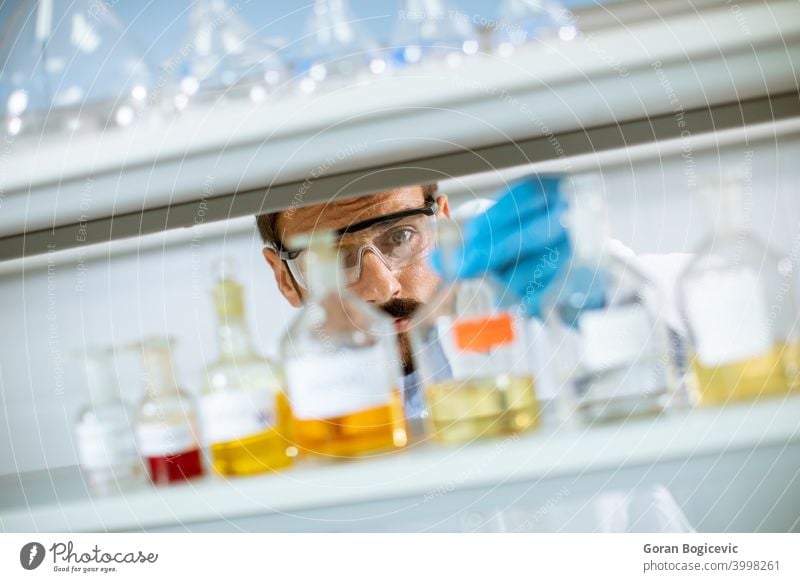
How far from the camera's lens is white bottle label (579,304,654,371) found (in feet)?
1.81

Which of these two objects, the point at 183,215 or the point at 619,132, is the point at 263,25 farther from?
the point at 619,132

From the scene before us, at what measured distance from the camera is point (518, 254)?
1.86 ft

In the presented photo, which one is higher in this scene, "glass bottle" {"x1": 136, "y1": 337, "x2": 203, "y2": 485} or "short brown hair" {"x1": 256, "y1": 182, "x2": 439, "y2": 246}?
"short brown hair" {"x1": 256, "y1": 182, "x2": 439, "y2": 246}

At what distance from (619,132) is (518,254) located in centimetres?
10

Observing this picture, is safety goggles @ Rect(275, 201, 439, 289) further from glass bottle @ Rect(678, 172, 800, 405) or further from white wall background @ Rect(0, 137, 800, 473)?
glass bottle @ Rect(678, 172, 800, 405)

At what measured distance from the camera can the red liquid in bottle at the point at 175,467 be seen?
60 cm

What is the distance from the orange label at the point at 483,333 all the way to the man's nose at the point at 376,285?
0.16ft

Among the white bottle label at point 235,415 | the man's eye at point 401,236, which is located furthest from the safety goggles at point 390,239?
the white bottle label at point 235,415

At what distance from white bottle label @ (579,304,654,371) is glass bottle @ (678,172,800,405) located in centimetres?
3

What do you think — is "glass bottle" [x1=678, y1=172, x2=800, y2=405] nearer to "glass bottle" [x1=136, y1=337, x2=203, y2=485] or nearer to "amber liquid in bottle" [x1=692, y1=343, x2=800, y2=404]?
"amber liquid in bottle" [x1=692, y1=343, x2=800, y2=404]

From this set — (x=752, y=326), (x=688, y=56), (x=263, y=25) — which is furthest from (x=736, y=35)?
(x=263, y=25)

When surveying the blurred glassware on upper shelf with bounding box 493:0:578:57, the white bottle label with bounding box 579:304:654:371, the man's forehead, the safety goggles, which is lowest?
the white bottle label with bounding box 579:304:654:371

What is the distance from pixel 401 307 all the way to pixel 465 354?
51 millimetres

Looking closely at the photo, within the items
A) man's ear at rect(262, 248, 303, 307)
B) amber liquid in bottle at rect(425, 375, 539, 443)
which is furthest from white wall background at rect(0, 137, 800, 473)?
amber liquid in bottle at rect(425, 375, 539, 443)
